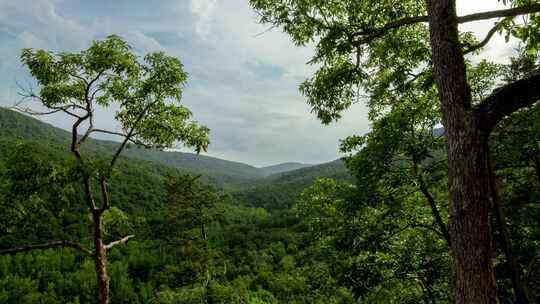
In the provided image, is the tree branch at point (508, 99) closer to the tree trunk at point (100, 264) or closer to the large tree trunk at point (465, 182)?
the large tree trunk at point (465, 182)

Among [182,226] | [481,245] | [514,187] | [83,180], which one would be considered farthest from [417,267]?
[182,226]

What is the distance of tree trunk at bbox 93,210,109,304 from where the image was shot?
6.01 meters

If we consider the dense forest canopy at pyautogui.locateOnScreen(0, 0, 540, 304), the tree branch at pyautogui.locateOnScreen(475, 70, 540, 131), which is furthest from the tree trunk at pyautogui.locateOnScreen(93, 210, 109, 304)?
the tree branch at pyautogui.locateOnScreen(475, 70, 540, 131)

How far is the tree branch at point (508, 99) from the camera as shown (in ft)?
9.47

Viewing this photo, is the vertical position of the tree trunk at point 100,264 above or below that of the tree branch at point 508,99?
below

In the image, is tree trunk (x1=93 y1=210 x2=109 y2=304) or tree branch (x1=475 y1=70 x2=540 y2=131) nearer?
tree branch (x1=475 y1=70 x2=540 y2=131)

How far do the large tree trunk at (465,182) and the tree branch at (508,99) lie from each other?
0.25 ft

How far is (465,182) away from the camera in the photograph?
2953 millimetres

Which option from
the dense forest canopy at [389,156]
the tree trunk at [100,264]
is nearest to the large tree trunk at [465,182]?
the dense forest canopy at [389,156]

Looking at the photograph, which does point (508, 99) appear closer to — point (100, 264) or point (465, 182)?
point (465, 182)

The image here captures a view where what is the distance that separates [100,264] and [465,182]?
5889 millimetres

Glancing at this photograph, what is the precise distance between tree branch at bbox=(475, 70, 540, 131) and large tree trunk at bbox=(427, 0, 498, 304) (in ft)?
0.25

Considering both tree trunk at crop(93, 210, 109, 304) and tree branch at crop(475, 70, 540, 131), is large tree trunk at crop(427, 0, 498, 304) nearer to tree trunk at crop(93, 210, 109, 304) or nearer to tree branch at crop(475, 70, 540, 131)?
tree branch at crop(475, 70, 540, 131)

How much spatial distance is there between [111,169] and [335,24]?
4.07 meters
